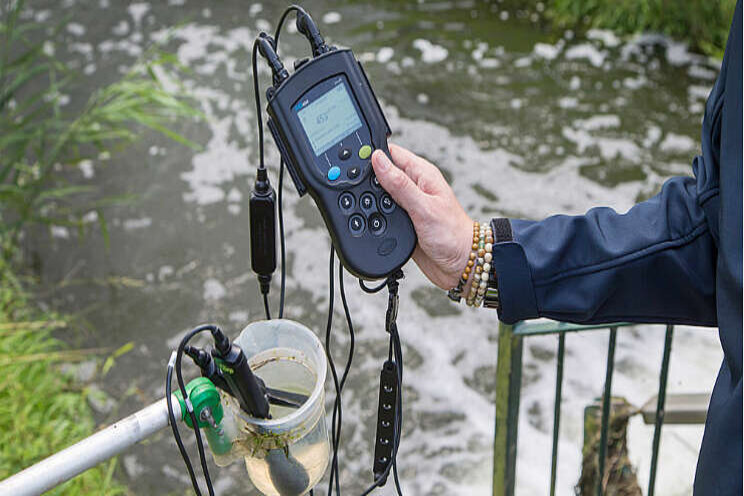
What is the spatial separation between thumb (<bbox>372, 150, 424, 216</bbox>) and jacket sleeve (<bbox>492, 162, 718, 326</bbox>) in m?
0.12

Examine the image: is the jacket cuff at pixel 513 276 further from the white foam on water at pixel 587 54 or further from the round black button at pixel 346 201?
the white foam on water at pixel 587 54

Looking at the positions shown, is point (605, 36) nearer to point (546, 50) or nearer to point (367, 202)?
point (546, 50)

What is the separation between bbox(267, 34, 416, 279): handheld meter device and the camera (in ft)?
3.06

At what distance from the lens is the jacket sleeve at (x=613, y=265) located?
0.98 metres

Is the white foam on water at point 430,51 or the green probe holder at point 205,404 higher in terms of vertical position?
the green probe holder at point 205,404

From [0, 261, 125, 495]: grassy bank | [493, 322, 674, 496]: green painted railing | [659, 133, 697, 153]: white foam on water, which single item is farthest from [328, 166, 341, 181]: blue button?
[659, 133, 697, 153]: white foam on water

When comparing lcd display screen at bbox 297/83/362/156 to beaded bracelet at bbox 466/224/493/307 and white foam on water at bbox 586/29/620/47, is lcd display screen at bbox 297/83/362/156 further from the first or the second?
white foam on water at bbox 586/29/620/47

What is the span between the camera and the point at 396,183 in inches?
38.3

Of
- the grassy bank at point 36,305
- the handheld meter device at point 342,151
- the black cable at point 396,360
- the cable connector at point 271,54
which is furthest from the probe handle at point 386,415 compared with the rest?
the grassy bank at point 36,305

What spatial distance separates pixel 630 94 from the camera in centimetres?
430

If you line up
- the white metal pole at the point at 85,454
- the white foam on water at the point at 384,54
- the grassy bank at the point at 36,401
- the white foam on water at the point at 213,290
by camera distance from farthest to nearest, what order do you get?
the white foam on water at the point at 384,54 < the white foam on water at the point at 213,290 < the grassy bank at the point at 36,401 < the white metal pole at the point at 85,454

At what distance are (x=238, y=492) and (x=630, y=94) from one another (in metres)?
2.97

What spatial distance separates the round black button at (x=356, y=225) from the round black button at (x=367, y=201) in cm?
1

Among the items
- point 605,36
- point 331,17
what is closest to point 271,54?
point 331,17
